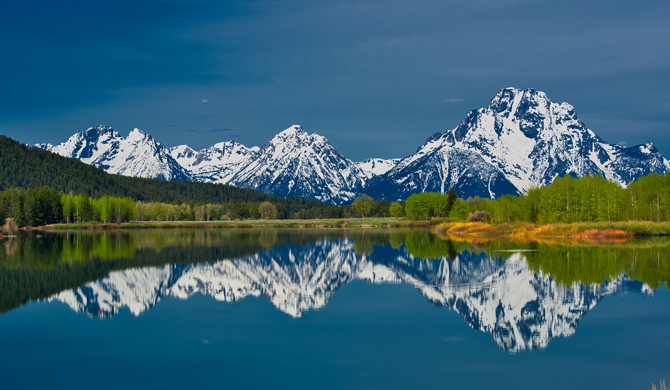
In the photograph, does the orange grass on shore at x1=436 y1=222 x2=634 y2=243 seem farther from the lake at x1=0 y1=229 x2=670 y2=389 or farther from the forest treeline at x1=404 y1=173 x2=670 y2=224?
the lake at x1=0 y1=229 x2=670 y2=389

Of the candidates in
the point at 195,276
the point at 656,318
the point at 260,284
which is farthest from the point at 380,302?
the point at 195,276

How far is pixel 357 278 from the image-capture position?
1761 inches

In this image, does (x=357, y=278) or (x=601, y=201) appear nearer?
(x=357, y=278)

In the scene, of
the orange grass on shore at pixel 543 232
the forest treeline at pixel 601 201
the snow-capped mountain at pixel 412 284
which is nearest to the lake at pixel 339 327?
the snow-capped mountain at pixel 412 284

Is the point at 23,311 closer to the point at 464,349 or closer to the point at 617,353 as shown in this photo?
the point at 464,349

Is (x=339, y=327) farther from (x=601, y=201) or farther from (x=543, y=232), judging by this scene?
(x=601, y=201)

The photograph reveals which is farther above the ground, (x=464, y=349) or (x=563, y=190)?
(x=563, y=190)

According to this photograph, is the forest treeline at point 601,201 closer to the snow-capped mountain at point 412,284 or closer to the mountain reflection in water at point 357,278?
the mountain reflection in water at point 357,278

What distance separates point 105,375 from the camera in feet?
61.1

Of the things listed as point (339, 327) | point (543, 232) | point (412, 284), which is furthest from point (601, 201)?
point (339, 327)

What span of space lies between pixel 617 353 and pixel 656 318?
726 cm

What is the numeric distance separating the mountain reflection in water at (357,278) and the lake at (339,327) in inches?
6.5

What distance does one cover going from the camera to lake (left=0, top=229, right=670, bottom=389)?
60.5 ft

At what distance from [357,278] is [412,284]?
5.96m
